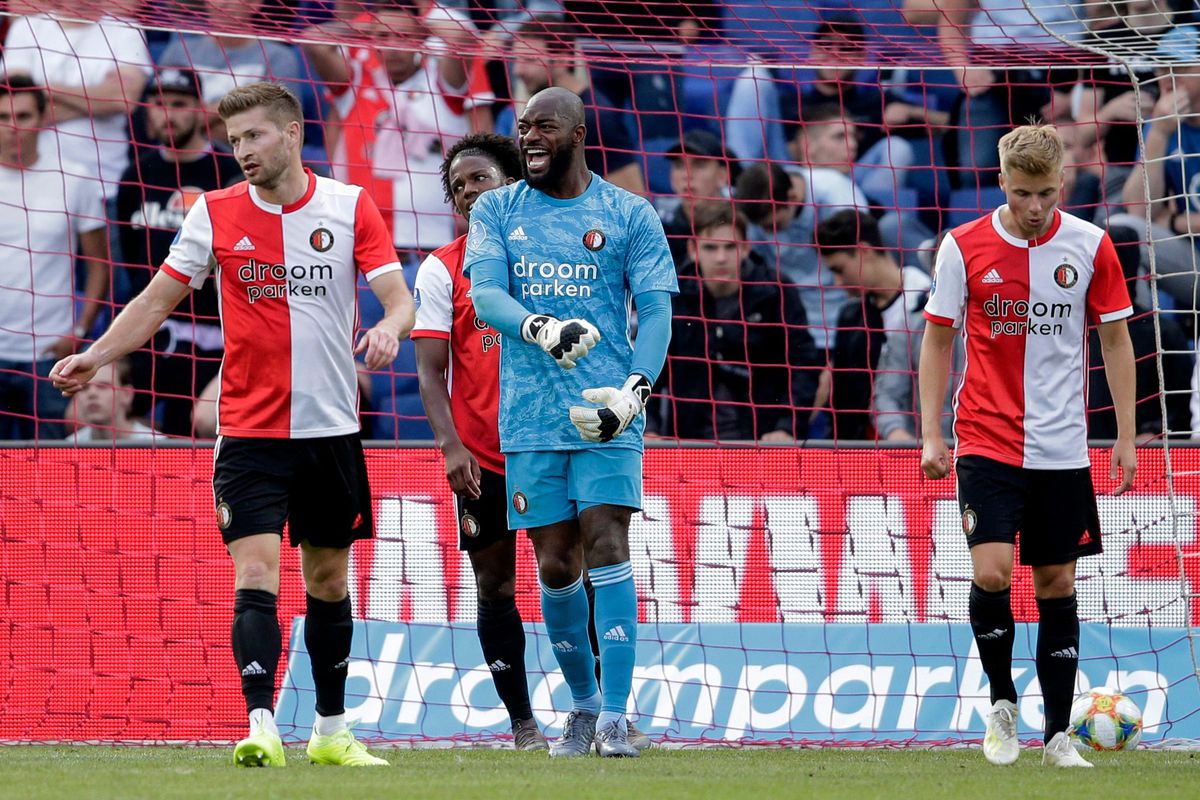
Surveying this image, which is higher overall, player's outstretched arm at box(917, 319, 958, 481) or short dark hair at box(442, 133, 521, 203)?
short dark hair at box(442, 133, 521, 203)

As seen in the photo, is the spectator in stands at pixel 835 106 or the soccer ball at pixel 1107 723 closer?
the soccer ball at pixel 1107 723

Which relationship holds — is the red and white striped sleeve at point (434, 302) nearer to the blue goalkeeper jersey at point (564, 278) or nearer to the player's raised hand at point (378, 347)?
the blue goalkeeper jersey at point (564, 278)

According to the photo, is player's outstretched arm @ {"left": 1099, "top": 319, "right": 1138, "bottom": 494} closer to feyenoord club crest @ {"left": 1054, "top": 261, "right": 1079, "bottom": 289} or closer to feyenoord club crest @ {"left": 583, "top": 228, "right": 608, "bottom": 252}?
feyenoord club crest @ {"left": 1054, "top": 261, "right": 1079, "bottom": 289}

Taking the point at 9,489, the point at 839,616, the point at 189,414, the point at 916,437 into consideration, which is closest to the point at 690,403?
the point at 916,437

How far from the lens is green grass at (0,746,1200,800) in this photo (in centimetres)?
421

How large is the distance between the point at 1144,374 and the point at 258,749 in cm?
511

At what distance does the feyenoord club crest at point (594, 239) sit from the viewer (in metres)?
5.28

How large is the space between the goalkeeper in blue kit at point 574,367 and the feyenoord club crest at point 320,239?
446mm

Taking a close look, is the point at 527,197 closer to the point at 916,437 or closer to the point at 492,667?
the point at 492,667

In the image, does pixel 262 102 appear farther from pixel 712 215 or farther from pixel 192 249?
pixel 712 215

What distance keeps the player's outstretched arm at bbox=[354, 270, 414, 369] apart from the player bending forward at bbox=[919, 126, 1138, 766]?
170cm

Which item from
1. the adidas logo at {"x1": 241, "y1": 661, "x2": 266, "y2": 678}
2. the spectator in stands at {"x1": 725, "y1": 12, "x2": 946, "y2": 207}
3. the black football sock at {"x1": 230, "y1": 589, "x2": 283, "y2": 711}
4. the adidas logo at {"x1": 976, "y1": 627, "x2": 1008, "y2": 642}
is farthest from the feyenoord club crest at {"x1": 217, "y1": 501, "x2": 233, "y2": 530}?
the spectator in stands at {"x1": 725, "y1": 12, "x2": 946, "y2": 207}

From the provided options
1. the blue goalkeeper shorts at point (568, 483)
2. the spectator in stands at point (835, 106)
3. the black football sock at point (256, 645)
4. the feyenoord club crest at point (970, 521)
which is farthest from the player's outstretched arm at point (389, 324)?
the spectator in stands at point (835, 106)

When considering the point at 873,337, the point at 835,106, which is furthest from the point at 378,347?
the point at 835,106
